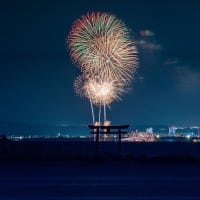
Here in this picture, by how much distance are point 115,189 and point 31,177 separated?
4.10m

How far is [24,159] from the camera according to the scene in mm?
27656

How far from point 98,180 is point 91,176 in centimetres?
136

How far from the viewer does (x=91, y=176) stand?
66.9ft

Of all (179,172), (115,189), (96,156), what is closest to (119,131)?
(96,156)

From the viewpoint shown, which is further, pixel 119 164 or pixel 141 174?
pixel 119 164

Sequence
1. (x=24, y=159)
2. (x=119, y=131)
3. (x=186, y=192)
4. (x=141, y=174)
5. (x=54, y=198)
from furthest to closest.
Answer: (x=119, y=131)
(x=24, y=159)
(x=141, y=174)
(x=186, y=192)
(x=54, y=198)

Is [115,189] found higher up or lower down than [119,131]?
lower down

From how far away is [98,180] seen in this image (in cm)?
1906

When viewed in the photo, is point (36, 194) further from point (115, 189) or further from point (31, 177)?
point (31, 177)

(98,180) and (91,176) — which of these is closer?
(98,180)

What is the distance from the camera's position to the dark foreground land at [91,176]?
15539mm

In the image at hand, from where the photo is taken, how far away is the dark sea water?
15359 millimetres

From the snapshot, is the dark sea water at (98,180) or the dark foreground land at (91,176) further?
the dark foreground land at (91,176)

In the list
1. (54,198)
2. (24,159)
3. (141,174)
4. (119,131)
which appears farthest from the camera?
(119,131)
